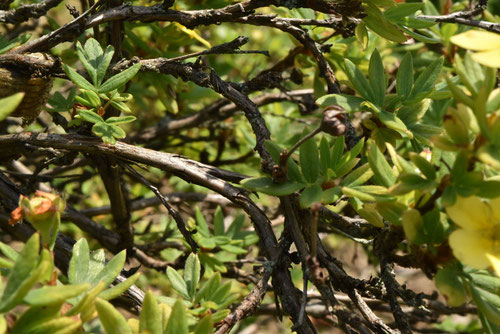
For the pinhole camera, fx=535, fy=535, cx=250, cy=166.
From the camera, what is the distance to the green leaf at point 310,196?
986 millimetres

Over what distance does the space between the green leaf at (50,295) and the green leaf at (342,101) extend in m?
0.63

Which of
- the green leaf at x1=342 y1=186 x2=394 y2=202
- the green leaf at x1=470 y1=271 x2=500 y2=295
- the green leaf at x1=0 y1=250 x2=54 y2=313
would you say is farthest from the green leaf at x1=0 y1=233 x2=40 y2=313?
the green leaf at x1=470 y1=271 x2=500 y2=295

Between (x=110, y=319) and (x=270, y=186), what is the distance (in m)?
0.38

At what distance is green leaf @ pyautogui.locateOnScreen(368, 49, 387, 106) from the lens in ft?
3.96

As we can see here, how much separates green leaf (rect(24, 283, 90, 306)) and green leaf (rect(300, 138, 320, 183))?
0.49 meters

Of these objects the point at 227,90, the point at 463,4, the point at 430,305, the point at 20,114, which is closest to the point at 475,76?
the point at 227,90

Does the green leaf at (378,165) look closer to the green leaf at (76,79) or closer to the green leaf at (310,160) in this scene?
the green leaf at (310,160)

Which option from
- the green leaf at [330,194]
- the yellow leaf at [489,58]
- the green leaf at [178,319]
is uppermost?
the yellow leaf at [489,58]

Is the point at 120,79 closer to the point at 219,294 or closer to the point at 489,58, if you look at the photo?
the point at 219,294

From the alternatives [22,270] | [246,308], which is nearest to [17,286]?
[22,270]

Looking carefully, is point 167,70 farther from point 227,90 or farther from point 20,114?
point 20,114

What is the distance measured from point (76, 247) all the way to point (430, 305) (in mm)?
1342

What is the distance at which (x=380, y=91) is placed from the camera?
1.21 meters

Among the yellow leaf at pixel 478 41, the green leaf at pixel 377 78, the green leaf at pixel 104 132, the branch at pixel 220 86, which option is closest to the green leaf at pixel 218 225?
the branch at pixel 220 86
